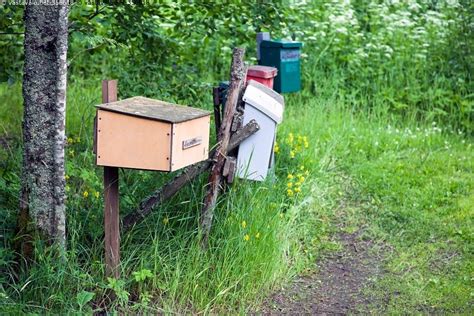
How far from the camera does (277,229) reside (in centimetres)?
573

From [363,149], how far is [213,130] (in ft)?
6.16

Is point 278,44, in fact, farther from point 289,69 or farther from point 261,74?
point 261,74

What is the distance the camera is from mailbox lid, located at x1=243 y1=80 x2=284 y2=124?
18.0 feet

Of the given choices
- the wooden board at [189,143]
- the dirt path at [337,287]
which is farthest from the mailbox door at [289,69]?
the wooden board at [189,143]

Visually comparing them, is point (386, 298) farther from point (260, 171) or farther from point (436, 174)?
point (436, 174)

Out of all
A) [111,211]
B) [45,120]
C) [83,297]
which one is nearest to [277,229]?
[111,211]

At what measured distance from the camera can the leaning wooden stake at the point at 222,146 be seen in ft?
17.2

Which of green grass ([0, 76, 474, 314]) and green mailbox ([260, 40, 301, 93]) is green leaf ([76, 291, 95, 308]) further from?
green mailbox ([260, 40, 301, 93])

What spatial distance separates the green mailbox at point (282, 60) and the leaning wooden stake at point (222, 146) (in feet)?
4.36

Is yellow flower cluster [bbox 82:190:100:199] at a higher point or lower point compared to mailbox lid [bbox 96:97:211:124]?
lower

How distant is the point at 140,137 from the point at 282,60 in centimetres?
244

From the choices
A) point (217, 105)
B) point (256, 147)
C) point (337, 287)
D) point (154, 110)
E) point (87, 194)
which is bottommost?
point (337, 287)

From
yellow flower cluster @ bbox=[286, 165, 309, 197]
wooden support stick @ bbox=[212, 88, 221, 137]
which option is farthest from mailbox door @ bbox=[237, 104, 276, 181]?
yellow flower cluster @ bbox=[286, 165, 309, 197]

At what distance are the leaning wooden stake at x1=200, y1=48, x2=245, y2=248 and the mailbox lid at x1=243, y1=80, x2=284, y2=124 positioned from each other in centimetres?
18
